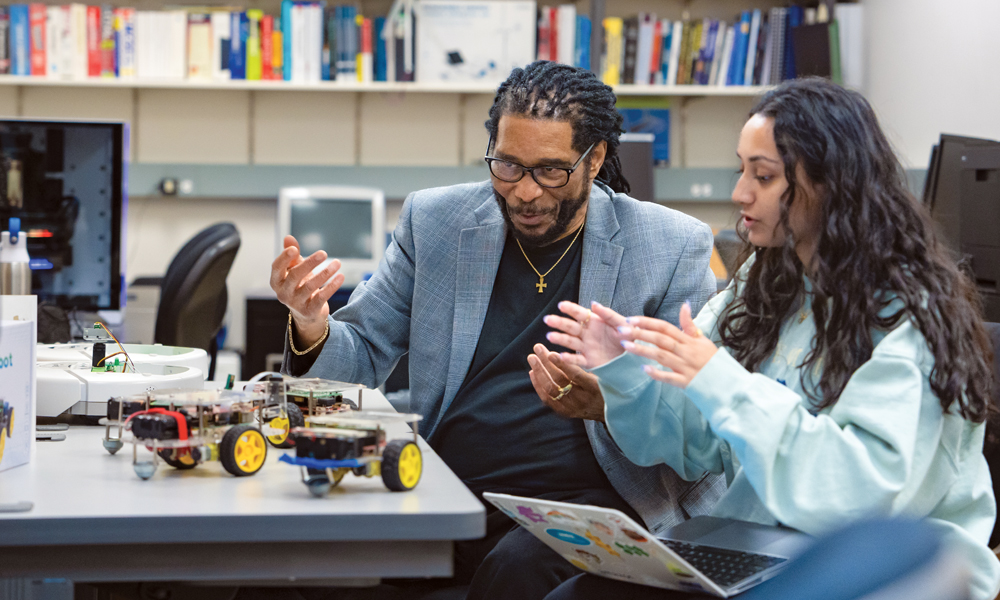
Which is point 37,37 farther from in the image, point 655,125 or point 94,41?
point 655,125

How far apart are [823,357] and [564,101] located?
671 mm

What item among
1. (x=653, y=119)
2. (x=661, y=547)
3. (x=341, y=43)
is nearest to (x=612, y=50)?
Result: (x=653, y=119)

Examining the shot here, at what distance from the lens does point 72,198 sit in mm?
2162

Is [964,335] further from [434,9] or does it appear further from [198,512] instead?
[434,9]

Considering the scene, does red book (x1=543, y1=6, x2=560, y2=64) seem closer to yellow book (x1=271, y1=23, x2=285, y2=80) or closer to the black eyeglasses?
yellow book (x1=271, y1=23, x2=285, y2=80)

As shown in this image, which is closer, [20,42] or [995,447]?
[995,447]

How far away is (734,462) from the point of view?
1.30 meters

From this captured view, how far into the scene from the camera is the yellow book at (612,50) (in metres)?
4.06

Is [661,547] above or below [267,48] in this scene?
below

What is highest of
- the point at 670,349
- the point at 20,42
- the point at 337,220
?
the point at 20,42

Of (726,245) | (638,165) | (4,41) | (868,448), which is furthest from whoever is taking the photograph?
(4,41)

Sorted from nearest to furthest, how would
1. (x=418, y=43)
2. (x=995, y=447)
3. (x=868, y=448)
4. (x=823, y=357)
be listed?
1. (x=868, y=448)
2. (x=823, y=357)
3. (x=995, y=447)
4. (x=418, y=43)

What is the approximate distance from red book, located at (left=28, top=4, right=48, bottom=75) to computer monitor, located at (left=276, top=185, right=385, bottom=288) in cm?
109

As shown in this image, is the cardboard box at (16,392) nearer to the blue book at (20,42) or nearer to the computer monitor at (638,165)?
the computer monitor at (638,165)
